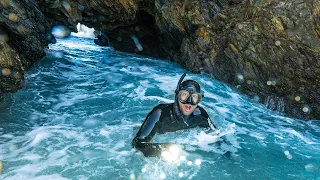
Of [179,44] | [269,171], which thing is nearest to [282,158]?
[269,171]

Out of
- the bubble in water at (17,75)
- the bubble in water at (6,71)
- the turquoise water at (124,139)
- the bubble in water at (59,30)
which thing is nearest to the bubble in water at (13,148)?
the turquoise water at (124,139)

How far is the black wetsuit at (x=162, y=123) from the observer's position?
4.19 metres

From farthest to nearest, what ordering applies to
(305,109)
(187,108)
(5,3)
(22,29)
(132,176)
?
1. (22,29)
2. (5,3)
3. (305,109)
4. (187,108)
5. (132,176)

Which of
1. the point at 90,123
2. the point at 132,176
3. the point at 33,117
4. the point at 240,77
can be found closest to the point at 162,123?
the point at 132,176

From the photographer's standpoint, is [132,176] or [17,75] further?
[17,75]

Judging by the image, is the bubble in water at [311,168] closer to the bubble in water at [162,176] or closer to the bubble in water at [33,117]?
the bubble in water at [162,176]

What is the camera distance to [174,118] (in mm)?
4848

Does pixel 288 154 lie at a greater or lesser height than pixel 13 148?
greater

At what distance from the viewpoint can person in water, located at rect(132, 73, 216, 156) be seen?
167 inches

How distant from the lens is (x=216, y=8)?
11.6 metres

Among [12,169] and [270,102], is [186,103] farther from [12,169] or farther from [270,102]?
[270,102]

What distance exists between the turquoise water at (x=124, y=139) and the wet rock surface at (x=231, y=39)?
2.86 feet

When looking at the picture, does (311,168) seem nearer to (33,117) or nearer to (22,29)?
(33,117)

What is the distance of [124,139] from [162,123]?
0.92 m
